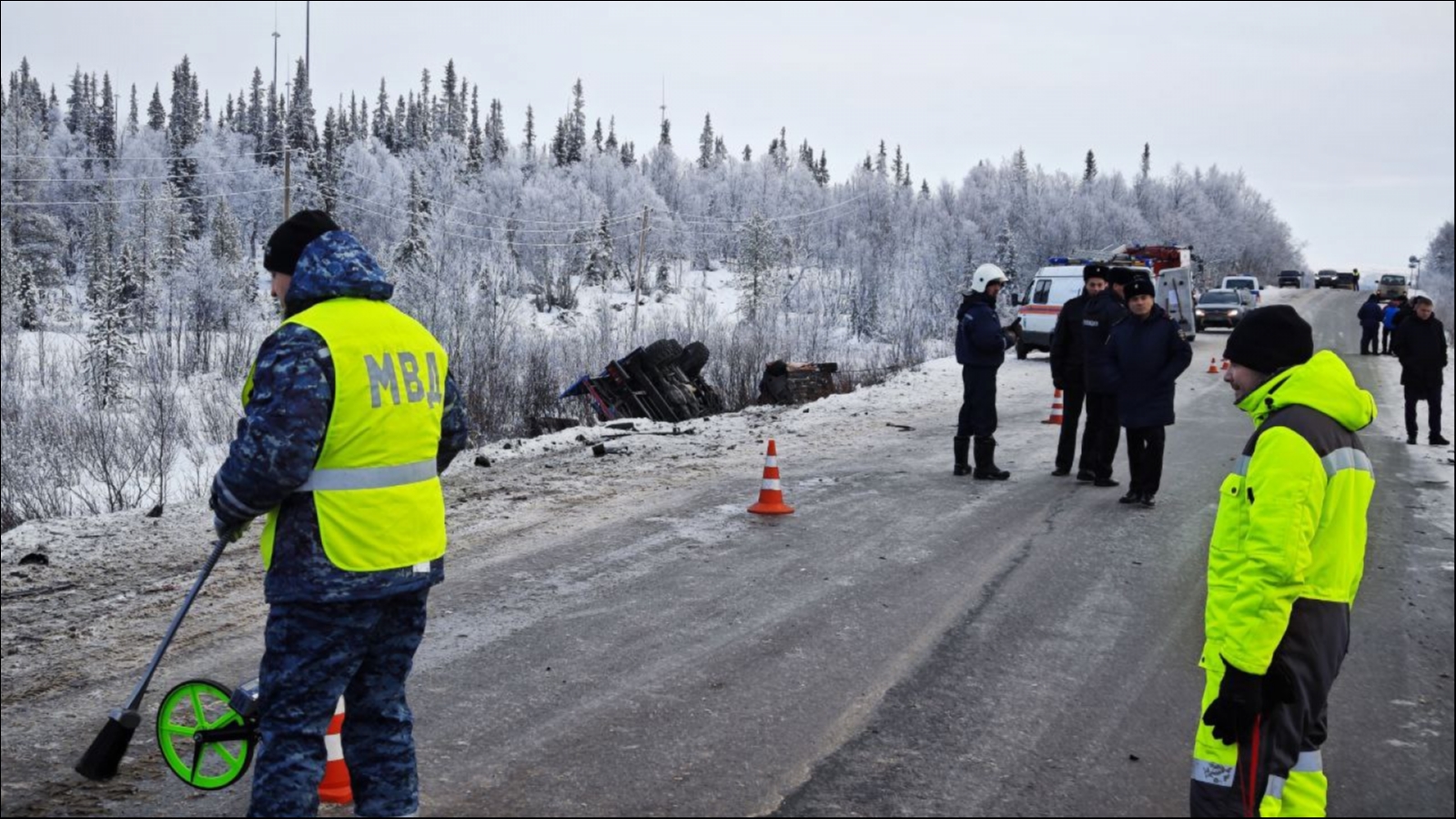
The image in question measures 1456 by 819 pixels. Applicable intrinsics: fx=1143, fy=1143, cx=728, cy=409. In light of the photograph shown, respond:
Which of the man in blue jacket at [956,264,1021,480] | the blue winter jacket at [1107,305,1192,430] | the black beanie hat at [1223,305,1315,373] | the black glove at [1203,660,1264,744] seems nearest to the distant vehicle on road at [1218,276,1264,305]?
the man in blue jacket at [956,264,1021,480]

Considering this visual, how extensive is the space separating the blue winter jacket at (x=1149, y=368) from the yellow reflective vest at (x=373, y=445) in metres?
7.85

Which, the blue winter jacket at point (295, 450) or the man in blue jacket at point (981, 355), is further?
the man in blue jacket at point (981, 355)

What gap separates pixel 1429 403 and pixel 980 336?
8087mm

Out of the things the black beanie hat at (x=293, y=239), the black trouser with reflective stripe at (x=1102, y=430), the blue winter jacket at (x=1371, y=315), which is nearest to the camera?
the black beanie hat at (x=293, y=239)

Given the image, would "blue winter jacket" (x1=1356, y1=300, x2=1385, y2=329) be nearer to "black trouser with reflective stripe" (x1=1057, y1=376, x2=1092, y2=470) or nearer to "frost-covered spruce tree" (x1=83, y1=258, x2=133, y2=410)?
"black trouser with reflective stripe" (x1=1057, y1=376, x2=1092, y2=470)

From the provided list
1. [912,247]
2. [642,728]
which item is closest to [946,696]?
[642,728]

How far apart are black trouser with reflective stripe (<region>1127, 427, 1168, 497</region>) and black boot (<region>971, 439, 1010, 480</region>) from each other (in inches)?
60.1

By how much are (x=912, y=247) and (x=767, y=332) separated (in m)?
90.2

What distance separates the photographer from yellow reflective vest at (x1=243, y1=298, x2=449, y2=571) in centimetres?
330

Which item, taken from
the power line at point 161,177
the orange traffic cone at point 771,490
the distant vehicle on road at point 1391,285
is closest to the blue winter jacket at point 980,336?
the orange traffic cone at point 771,490

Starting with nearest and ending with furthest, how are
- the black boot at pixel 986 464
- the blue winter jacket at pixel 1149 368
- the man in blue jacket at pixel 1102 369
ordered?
the blue winter jacket at pixel 1149 368 → the man in blue jacket at pixel 1102 369 → the black boot at pixel 986 464

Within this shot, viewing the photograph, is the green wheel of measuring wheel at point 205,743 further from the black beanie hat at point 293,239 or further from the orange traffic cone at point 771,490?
the orange traffic cone at point 771,490

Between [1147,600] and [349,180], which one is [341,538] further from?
[349,180]

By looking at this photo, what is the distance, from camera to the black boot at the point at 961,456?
452 inches
